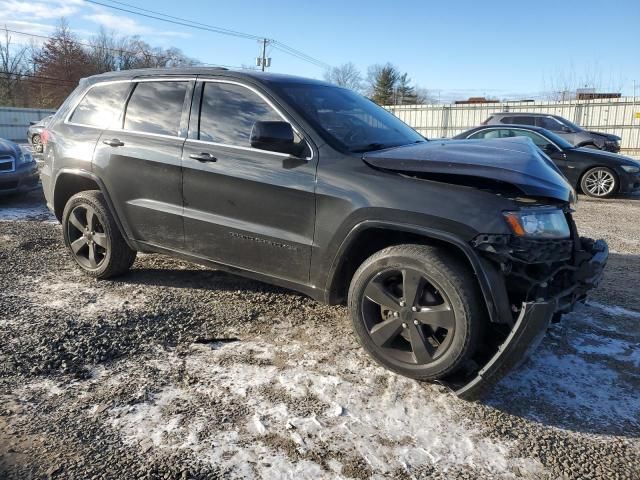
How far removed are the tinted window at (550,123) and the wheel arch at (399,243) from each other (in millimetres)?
12919

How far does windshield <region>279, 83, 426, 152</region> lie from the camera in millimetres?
3486

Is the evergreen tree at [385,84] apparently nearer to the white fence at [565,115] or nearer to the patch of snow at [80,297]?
the white fence at [565,115]

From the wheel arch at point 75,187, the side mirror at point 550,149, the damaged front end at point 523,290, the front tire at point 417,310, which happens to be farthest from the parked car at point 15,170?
the side mirror at point 550,149

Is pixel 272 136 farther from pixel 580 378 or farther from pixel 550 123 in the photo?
pixel 550 123

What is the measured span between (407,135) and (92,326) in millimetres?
2834

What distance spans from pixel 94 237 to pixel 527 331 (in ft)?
12.2

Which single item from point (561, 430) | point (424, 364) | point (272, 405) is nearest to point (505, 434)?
A: point (561, 430)

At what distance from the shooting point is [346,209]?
3.15m

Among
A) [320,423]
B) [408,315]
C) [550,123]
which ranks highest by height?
[550,123]

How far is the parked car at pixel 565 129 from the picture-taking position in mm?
13852

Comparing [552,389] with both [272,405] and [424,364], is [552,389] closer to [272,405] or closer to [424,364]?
[424,364]

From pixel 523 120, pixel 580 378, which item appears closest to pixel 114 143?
pixel 580 378

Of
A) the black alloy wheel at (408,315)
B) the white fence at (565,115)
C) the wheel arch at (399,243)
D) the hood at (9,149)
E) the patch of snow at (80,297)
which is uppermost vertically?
the white fence at (565,115)

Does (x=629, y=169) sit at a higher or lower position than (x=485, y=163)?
lower
